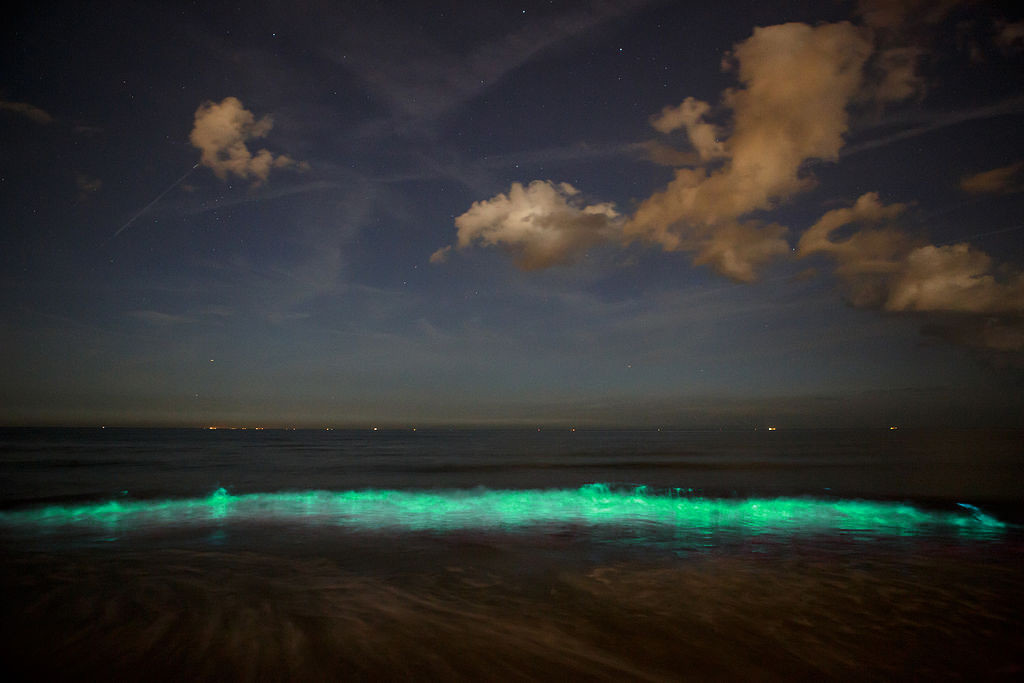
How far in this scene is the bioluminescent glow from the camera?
514 inches

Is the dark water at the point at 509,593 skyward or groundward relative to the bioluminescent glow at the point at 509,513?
skyward

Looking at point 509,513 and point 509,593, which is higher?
point 509,593

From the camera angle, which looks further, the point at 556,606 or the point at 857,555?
the point at 857,555

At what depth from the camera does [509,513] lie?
51.3 ft

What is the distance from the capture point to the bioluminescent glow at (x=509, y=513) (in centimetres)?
1306

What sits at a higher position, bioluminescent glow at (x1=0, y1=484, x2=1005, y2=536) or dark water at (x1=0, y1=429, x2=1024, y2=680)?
dark water at (x1=0, y1=429, x2=1024, y2=680)

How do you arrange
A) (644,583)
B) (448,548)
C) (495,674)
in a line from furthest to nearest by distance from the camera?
(448,548), (644,583), (495,674)

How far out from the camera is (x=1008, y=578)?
8062 mm

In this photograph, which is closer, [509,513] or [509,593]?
[509,593]

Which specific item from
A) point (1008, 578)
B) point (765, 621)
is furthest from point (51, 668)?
point (1008, 578)

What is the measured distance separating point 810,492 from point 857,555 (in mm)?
15519

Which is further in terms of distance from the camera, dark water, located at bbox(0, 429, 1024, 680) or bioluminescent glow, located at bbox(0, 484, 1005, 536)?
bioluminescent glow, located at bbox(0, 484, 1005, 536)

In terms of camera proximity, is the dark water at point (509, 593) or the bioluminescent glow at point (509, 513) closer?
the dark water at point (509, 593)

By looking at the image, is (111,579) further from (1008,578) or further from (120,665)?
(1008,578)
